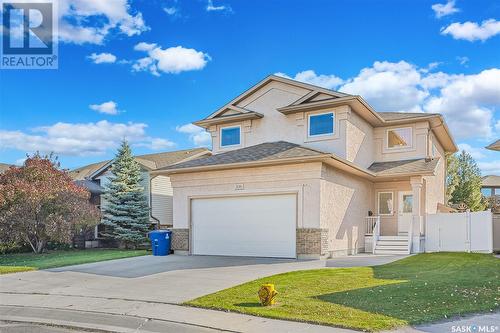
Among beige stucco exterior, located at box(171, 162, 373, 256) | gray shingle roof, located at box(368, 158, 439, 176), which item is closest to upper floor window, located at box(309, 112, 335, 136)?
beige stucco exterior, located at box(171, 162, 373, 256)

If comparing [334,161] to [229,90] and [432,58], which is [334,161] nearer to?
[432,58]

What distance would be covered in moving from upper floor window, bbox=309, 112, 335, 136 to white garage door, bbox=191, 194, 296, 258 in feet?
14.5

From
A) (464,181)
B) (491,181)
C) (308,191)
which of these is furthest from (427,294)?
(491,181)

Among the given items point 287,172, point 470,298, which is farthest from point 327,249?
point 470,298

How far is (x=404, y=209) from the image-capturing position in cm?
2061

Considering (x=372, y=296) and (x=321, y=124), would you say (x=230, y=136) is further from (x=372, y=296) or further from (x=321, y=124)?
(x=372, y=296)

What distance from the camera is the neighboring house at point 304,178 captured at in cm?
1608

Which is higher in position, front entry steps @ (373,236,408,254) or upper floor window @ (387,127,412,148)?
upper floor window @ (387,127,412,148)

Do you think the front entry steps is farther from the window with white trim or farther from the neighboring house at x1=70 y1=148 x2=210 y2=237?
the neighboring house at x1=70 y1=148 x2=210 y2=237

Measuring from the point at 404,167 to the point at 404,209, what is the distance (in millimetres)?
2265

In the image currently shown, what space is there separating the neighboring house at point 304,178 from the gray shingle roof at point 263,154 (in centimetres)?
6

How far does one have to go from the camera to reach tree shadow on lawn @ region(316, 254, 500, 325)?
7.37 meters

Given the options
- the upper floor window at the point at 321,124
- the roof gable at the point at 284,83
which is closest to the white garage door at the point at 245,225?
the upper floor window at the point at 321,124

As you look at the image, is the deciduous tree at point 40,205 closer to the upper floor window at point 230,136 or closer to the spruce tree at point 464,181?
the upper floor window at point 230,136
